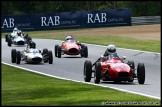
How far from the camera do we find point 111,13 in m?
60.5

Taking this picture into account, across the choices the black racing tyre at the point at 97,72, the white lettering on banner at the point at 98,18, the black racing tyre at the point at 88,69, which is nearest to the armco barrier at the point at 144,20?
the white lettering on banner at the point at 98,18

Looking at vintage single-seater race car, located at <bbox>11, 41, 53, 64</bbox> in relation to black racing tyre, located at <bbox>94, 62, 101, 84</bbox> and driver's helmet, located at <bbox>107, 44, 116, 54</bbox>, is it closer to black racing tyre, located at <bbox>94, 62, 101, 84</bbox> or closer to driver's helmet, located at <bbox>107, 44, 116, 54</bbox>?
driver's helmet, located at <bbox>107, 44, 116, 54</bbox>

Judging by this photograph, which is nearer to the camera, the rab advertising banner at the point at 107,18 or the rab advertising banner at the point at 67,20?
the rab advertising banner at the point at 67,20

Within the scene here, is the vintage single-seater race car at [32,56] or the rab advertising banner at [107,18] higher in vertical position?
the rab advertising banner at [107,18]

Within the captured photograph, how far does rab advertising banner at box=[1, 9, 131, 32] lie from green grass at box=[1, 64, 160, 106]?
37571 mm

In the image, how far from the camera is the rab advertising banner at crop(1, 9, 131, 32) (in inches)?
2309

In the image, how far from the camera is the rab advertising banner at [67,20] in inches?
2309

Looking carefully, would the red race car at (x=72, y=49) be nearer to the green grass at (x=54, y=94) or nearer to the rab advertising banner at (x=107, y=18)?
the green grass at (x=54, y=94)

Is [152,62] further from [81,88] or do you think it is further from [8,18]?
[8,18]

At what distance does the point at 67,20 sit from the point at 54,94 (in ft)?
148

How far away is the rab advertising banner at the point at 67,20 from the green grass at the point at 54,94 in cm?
3757

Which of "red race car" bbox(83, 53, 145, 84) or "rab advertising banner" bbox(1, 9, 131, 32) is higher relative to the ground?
"rab advertising banner" bbox(1, 9, 131, 32)

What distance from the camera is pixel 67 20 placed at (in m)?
60.4

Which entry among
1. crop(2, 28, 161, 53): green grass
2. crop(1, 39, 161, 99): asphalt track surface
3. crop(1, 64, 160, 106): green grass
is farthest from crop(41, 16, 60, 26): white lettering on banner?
crop(1, 64, 160, 106): green grass
